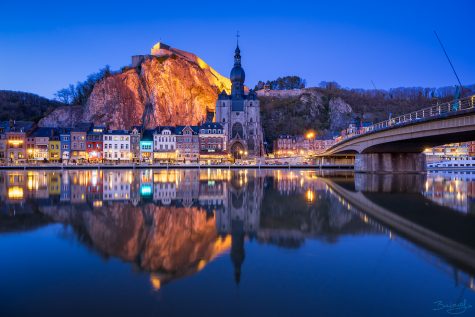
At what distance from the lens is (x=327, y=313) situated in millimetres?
6676

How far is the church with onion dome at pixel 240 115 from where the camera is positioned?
110625 millimetres

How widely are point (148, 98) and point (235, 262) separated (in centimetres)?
11769

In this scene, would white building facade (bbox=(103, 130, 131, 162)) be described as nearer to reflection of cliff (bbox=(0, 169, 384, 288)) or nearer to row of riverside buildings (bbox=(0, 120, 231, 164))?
row of riverside buildings (bbox=(0, 120, 231, 164))

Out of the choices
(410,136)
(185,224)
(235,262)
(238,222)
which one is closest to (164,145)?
(410,136)

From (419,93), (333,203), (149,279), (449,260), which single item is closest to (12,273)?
(149,279)

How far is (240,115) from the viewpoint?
112188mm

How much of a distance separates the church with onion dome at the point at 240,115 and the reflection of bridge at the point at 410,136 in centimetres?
4408

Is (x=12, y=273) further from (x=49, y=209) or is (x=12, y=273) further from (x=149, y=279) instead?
(x=49, y=209)

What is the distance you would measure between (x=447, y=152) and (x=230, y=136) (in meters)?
62.1

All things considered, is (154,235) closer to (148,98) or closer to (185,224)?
(185,224)

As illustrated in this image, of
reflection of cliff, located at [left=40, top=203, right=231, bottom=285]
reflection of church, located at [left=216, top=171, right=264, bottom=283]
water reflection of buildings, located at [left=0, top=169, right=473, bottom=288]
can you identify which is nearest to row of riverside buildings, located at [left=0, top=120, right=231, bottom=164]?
water reflection of buildings, located at [left=0, top=169, right=473, bottom=288]

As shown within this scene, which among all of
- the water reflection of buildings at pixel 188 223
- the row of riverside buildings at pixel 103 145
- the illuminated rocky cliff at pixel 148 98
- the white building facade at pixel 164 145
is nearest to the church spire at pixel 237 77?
the illuminated rocky cliff at pixel 148 98

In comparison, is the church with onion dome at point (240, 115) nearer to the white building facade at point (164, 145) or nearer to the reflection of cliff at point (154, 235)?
the white building facade at point (164, 145)

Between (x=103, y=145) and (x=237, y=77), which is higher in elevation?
(x=237, y=77)
